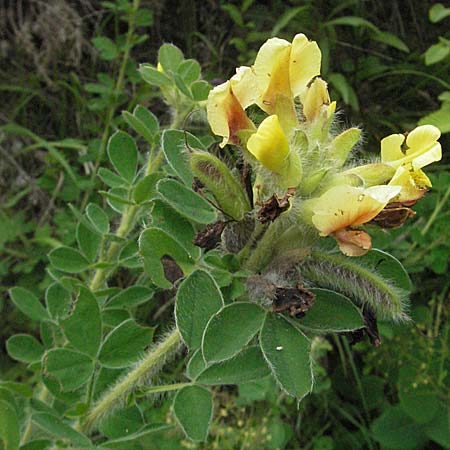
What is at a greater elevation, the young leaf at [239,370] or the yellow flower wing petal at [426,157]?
the yellow flower wing petal at [426,157]

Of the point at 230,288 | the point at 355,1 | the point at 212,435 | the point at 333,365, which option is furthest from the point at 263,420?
the point at 355,1

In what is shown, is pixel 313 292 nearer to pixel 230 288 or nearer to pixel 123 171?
pixel 230 288

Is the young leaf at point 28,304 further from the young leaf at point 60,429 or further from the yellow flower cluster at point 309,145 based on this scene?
the yellow flower cluster at point 309,145

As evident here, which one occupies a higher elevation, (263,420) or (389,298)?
(389,298)

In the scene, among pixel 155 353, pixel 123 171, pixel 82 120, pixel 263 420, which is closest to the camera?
pixel 155 353

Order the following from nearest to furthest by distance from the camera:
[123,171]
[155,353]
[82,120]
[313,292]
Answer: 1. [313,292]
2. [155,353]
3. [123,171]
4. [82,120]

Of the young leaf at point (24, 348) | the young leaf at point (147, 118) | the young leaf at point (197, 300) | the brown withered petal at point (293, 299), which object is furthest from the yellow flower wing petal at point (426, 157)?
the young leaf at point (24, 348)

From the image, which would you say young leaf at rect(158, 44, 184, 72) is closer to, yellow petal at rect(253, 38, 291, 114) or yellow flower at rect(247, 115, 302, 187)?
yellow petal at rect(253, 38, 291, 114)

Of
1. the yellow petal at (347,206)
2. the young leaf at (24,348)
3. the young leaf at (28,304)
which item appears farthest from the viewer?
the young leaf at (28,304)
